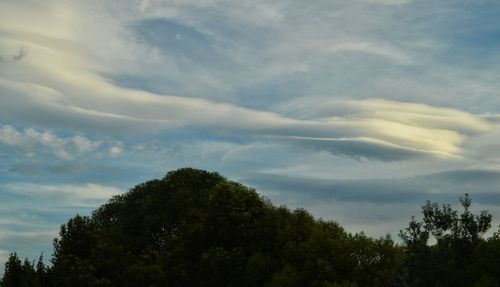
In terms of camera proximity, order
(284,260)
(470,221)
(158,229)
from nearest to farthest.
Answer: (470,221) → (284,260) → (158,229)

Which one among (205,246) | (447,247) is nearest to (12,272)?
(205,246)

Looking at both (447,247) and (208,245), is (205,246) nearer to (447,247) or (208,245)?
(208,245)

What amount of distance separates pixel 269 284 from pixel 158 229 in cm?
2283

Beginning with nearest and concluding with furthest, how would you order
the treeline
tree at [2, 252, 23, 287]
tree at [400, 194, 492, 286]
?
tree at [400, 194, 492, 286]
the treeline
tree at [2, 252, 23, 287]

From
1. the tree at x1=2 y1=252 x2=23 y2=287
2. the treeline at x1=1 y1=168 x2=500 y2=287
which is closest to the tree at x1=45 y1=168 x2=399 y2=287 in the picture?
the treeline at x1=1 y1=168 x2=500 y2=287

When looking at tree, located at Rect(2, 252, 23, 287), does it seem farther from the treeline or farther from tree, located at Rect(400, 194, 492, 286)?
tree, located at Rect(400, 194, 492, 286)

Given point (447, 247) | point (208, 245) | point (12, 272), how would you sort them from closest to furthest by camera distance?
1. point (447, 247)
2. point (208, 245)
3. point (12, 272)

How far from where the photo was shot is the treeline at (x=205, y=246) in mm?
75750

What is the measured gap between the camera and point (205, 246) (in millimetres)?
85062

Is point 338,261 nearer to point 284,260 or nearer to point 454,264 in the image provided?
point 284,260

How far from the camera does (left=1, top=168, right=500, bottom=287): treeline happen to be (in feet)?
249

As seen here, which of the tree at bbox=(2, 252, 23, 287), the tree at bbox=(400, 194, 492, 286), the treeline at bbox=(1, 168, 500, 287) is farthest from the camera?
the tree at bbox=(2, 252, 23, 287)

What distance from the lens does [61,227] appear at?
9162 cm

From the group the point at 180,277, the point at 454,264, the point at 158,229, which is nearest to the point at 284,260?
the point at 180,277
